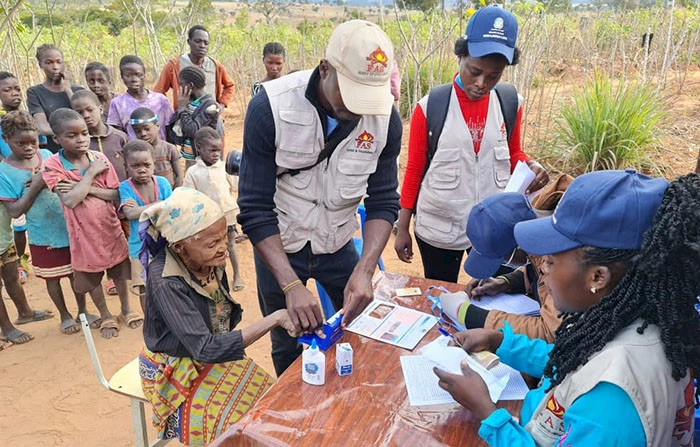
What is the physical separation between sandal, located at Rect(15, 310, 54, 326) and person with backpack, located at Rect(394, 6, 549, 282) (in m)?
2.97

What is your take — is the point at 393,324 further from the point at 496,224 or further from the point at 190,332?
the point at 190,332

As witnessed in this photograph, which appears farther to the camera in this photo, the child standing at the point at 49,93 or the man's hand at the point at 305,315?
the child standing at the point at 49,93

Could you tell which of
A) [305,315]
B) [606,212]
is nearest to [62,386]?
[305,315]

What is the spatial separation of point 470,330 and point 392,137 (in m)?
0.93

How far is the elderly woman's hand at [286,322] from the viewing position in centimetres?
192

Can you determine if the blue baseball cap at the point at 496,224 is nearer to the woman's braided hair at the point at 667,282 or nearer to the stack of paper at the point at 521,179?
the stack of paper at the point at 521,179

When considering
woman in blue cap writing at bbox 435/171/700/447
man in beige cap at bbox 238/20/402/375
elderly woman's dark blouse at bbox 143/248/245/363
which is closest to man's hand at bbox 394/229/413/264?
man in beige cap at bbox 238/20/402/375

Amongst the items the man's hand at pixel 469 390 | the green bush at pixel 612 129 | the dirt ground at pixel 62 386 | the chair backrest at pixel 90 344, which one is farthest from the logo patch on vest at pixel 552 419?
the green bush at pixel 612 129

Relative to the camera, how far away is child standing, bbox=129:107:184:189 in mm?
4195

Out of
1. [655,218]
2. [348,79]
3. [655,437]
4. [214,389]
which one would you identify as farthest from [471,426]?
[348,79]

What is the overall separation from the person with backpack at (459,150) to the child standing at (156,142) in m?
2.42

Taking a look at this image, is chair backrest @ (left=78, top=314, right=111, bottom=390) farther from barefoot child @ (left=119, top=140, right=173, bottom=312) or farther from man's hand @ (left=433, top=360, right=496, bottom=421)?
man's hand @ (left=433, top=360, right=496, bottom=421)

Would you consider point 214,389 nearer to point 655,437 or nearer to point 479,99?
point 655,437

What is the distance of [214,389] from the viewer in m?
2.09
